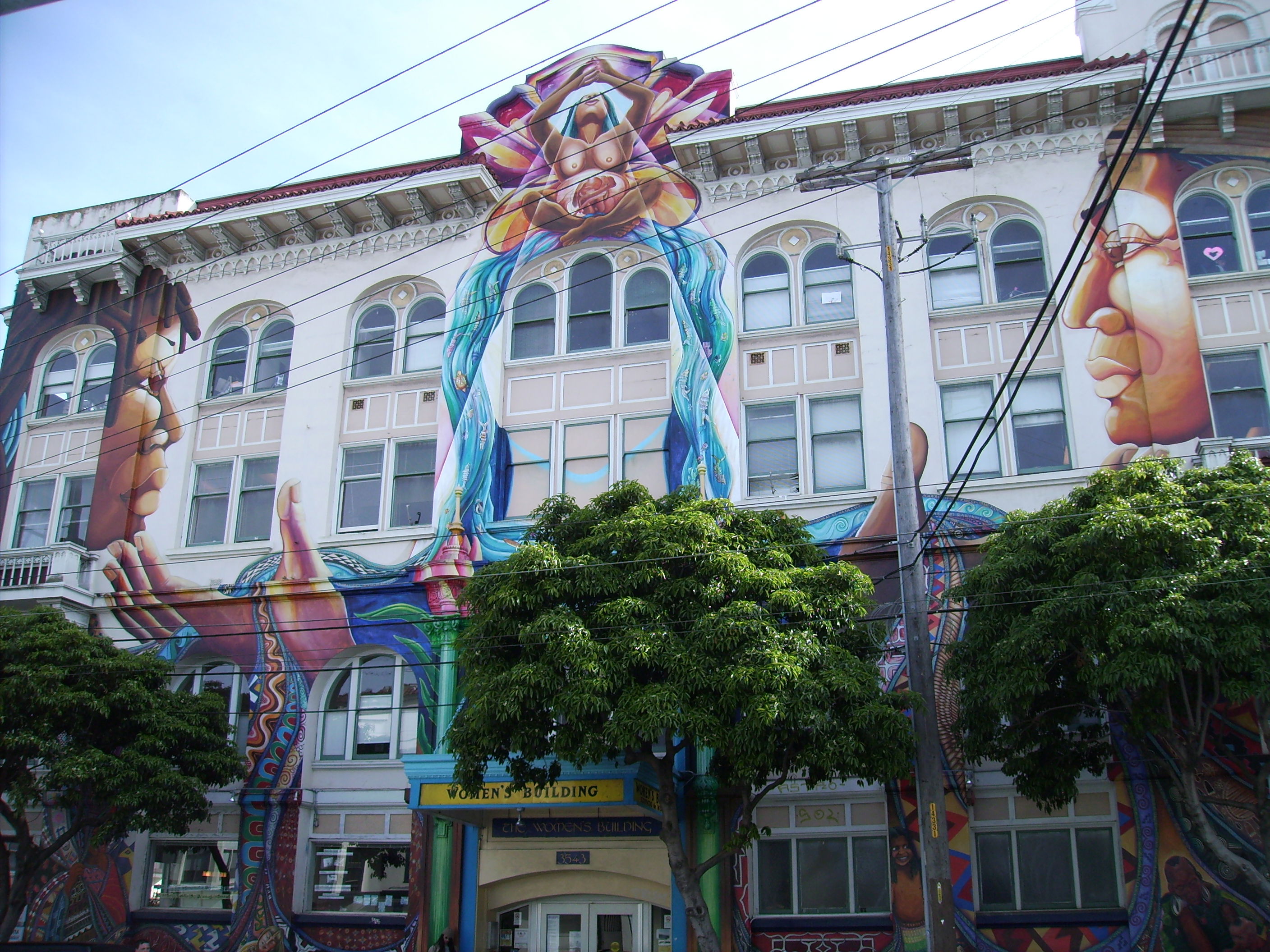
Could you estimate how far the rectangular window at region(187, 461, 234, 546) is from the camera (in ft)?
78.3

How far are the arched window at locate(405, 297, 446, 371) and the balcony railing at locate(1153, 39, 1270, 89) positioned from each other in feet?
51.0

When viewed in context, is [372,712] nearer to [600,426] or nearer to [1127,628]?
[600,426]

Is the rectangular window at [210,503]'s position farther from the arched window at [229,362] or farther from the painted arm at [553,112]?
the painted arm at [553,112]

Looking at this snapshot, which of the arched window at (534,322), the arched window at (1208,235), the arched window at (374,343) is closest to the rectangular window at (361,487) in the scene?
the arched window at (374,343)

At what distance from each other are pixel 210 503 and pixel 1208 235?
21195mm

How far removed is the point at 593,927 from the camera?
752 inches

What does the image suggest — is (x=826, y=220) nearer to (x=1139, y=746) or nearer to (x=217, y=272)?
(x=1139, y=746)

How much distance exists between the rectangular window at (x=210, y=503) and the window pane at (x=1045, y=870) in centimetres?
1704

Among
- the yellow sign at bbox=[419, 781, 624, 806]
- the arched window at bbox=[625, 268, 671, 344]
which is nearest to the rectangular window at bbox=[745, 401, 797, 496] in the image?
the arched window at bbox=[625, 268, 671, 344]

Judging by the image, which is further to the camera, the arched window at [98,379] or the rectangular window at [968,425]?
the arched window at [98,379]

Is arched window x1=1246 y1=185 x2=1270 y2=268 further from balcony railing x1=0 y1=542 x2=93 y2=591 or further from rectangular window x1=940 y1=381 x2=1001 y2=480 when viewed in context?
balcony railing x1=0 y1=542 x2=93 y2=591

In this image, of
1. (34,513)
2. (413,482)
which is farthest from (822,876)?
(34,513)

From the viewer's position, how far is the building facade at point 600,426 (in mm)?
18234

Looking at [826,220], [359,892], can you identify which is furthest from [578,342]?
[359,892]
